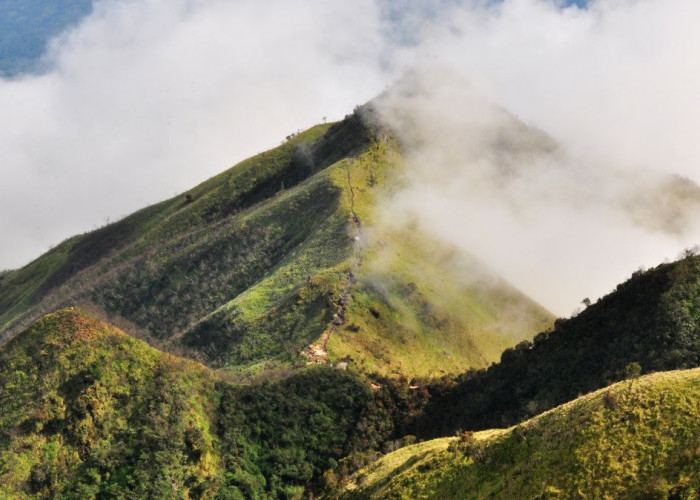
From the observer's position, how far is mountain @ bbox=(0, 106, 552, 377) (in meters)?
119

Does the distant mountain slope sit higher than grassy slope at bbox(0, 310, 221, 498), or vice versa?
grassy slope at bbox(0, 310, 221, 498)

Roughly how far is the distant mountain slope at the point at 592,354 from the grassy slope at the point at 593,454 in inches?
1111

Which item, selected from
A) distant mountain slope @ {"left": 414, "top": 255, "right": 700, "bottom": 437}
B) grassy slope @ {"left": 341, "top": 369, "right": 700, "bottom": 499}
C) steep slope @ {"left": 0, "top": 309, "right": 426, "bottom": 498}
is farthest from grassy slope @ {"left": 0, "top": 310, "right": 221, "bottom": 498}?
grassy slope @ {"left": 341, "top": 369, "right": 700, "bottom": 499}

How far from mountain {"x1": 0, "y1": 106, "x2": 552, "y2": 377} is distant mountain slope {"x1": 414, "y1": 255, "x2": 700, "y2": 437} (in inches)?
704

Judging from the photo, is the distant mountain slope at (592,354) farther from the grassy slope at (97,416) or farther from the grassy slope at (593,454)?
the grassy slope at (97,416)

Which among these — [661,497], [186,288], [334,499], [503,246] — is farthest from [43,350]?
[503,246]

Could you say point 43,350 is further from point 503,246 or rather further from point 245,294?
point 503,246

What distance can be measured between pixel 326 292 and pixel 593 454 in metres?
79.6

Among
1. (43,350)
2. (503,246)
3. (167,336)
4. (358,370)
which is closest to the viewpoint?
(43,350)

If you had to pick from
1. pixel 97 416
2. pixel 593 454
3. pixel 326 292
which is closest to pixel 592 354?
pixel 593 454

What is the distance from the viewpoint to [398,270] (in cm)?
13950

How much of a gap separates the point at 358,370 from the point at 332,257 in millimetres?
39290

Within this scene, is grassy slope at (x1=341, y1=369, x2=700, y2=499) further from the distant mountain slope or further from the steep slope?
the steep slope

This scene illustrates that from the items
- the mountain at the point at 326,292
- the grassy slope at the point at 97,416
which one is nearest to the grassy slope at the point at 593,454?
the grassy slope at the point at 97,416
